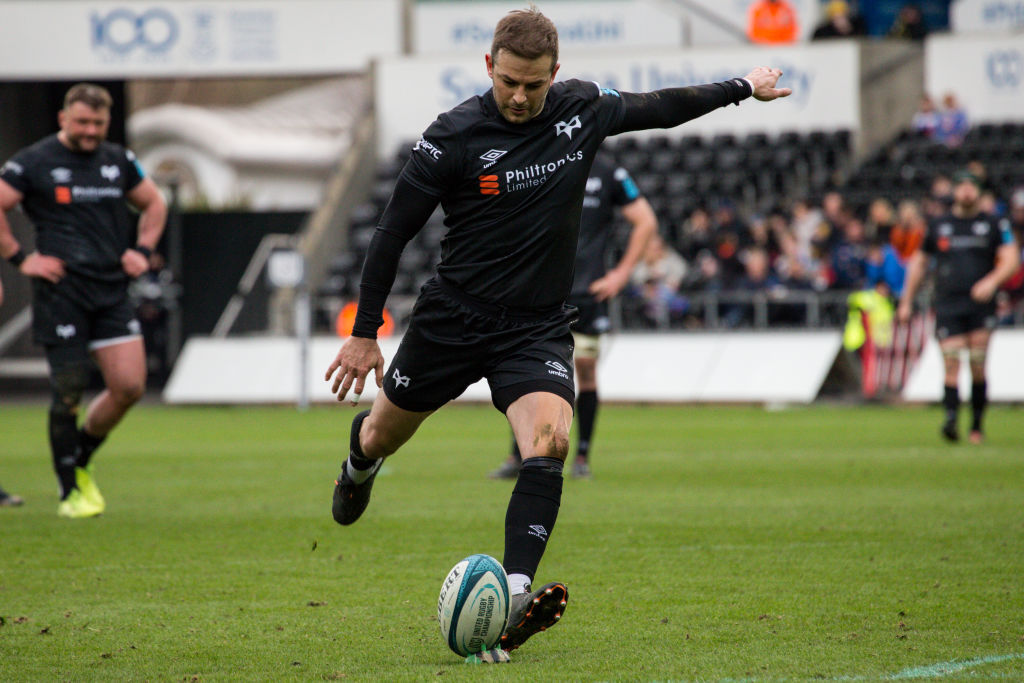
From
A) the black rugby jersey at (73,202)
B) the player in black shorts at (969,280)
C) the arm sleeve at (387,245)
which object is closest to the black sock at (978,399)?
the player in black shorts at (969,280)

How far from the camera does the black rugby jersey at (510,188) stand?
507cm

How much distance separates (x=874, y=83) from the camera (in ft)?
85.9

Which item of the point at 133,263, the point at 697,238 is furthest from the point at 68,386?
the point at 697,238

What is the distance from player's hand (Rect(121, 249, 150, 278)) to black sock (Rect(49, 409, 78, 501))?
0.87 metres

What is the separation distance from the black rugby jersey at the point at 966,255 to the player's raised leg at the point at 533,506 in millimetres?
8725

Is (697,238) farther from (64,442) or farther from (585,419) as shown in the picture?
(64,442)

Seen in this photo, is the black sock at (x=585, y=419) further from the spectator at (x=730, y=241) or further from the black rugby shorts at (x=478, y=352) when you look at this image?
the spectator at (x=730, y=241)

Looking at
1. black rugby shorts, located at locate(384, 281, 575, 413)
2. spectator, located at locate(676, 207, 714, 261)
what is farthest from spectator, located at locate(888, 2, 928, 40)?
black rugby shorts, located at locate(384, 281, 575, 413)

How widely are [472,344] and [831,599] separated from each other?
1.69 metres

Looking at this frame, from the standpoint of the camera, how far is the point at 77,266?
823cm

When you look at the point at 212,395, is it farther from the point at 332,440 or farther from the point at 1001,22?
the point at 1001,22

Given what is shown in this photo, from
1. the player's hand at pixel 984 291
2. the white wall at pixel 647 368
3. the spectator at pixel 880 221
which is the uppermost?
the player's hand at pixel 984 291

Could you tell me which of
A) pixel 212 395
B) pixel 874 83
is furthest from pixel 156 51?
pixel 874 83

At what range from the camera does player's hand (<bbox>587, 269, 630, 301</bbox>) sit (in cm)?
992
